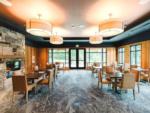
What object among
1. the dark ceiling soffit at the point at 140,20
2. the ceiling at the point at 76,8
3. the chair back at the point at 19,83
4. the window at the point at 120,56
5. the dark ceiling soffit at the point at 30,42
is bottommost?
the chair back at the point at 19,83

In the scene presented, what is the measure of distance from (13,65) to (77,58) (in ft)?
23.7

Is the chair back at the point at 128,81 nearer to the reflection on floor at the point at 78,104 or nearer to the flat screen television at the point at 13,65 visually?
the reflection on floor at the point at 78,104

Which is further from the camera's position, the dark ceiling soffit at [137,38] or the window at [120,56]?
the window at [120,56]

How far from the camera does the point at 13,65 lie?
21.8 ft

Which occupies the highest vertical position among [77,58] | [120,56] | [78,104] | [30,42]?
[30,42]

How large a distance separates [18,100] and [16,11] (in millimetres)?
3004

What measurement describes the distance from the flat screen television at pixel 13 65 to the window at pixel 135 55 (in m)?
7.61

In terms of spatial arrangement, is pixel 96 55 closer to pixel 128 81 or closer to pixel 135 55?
pixel 135 55

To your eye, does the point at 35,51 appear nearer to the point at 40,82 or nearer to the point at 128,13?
the point at 40,82

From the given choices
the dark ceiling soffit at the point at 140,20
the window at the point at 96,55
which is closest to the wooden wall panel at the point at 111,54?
the window at the point at 96,55

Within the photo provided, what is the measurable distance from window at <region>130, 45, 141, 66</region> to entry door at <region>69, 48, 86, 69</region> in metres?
4.87

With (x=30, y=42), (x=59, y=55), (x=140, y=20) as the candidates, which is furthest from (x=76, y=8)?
(x=59, y=55)

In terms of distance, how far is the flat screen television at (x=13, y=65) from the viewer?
247 inches

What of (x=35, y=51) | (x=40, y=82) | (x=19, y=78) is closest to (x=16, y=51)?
(x=40, y=82)
